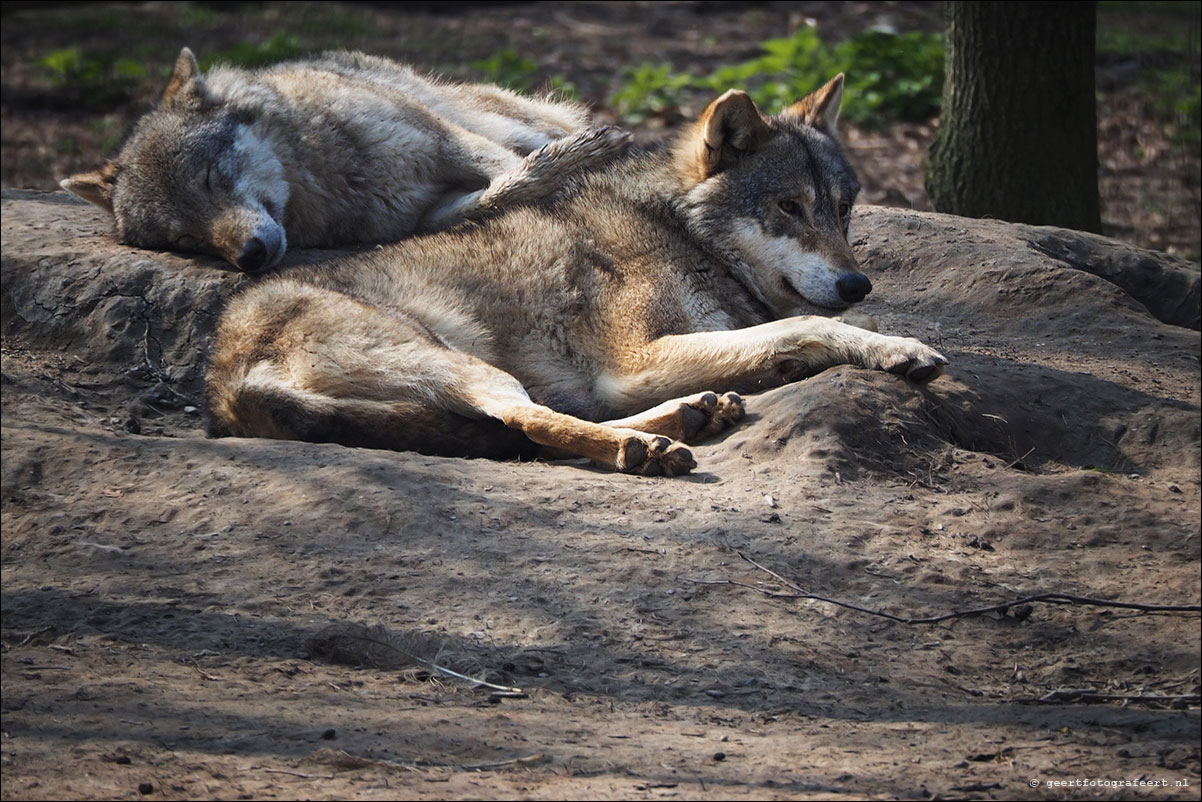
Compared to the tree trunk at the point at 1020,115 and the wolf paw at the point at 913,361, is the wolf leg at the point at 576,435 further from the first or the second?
the tree trunk at the point at 1020,115

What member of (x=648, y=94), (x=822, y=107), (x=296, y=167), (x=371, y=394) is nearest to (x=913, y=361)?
(x=822, y=107)

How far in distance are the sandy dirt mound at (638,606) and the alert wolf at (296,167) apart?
139 centimetres

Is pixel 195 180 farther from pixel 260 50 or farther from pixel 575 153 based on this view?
pixel 260 50

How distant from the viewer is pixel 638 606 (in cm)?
355

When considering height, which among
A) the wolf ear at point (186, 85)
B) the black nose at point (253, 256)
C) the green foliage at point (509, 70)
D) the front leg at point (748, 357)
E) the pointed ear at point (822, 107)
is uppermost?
the wolf ear at point (186, 85)

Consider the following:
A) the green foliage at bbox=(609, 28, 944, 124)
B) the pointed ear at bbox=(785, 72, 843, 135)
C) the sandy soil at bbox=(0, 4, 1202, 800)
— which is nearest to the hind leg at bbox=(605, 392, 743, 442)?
the sandy soil at bbox=(0, 4, 1202, 800)

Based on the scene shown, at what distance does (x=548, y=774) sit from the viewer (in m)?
2.75

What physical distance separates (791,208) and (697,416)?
4.26 feet

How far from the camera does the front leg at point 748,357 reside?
4.81 meters

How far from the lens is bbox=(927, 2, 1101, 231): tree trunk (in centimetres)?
753

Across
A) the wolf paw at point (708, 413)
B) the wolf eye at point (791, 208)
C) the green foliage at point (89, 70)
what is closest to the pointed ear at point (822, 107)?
the wolf eye at point (791, 208)

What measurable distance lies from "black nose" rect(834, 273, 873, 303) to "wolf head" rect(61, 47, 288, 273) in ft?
9.38

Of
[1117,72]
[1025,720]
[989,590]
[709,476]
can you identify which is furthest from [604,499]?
[1117,72]

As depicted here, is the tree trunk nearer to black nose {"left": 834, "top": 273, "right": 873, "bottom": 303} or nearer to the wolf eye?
the wolf eye
